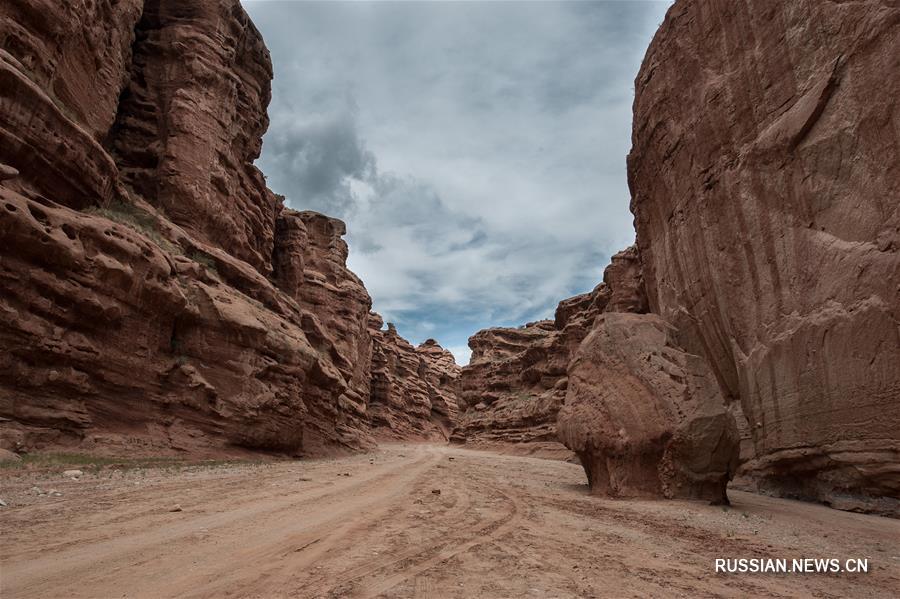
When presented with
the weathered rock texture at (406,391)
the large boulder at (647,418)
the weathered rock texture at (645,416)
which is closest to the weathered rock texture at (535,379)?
the weathered rock texture at (406,391)

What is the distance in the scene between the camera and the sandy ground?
4.27 metres

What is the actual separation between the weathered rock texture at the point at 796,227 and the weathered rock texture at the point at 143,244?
18.9 metres

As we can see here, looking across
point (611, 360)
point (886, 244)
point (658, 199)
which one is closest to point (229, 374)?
point (611, 360)

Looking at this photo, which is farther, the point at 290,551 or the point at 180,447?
the point at 180,447

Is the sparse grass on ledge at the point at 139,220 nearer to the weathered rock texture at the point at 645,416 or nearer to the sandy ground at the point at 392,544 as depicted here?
the sandy ground at the point at 392,544

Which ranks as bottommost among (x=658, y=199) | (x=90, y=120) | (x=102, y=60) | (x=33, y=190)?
(x=33, y=190)

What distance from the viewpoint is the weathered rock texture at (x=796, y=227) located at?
33.6ft

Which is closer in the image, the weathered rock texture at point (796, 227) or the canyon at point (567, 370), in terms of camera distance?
the canyon at point (567, 370)

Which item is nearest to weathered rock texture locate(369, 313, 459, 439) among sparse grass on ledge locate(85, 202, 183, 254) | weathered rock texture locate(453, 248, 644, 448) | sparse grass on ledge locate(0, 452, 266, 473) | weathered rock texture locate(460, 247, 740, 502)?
weathered rock texture locate(453, 248, 644, 448)

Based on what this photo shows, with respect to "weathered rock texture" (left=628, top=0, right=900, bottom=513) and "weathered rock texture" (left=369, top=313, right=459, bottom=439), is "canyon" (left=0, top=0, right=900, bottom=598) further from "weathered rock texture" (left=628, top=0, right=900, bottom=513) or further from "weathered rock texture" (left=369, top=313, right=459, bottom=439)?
"weathered rock texture" (left=369, top=313, right=459, bottom=439)

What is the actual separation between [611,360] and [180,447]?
15.1m

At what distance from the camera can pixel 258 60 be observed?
1316 inches

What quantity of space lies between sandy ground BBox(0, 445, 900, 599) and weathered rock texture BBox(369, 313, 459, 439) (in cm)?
6107

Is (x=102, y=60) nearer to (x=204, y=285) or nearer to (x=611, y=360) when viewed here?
(x=204, y=285)
